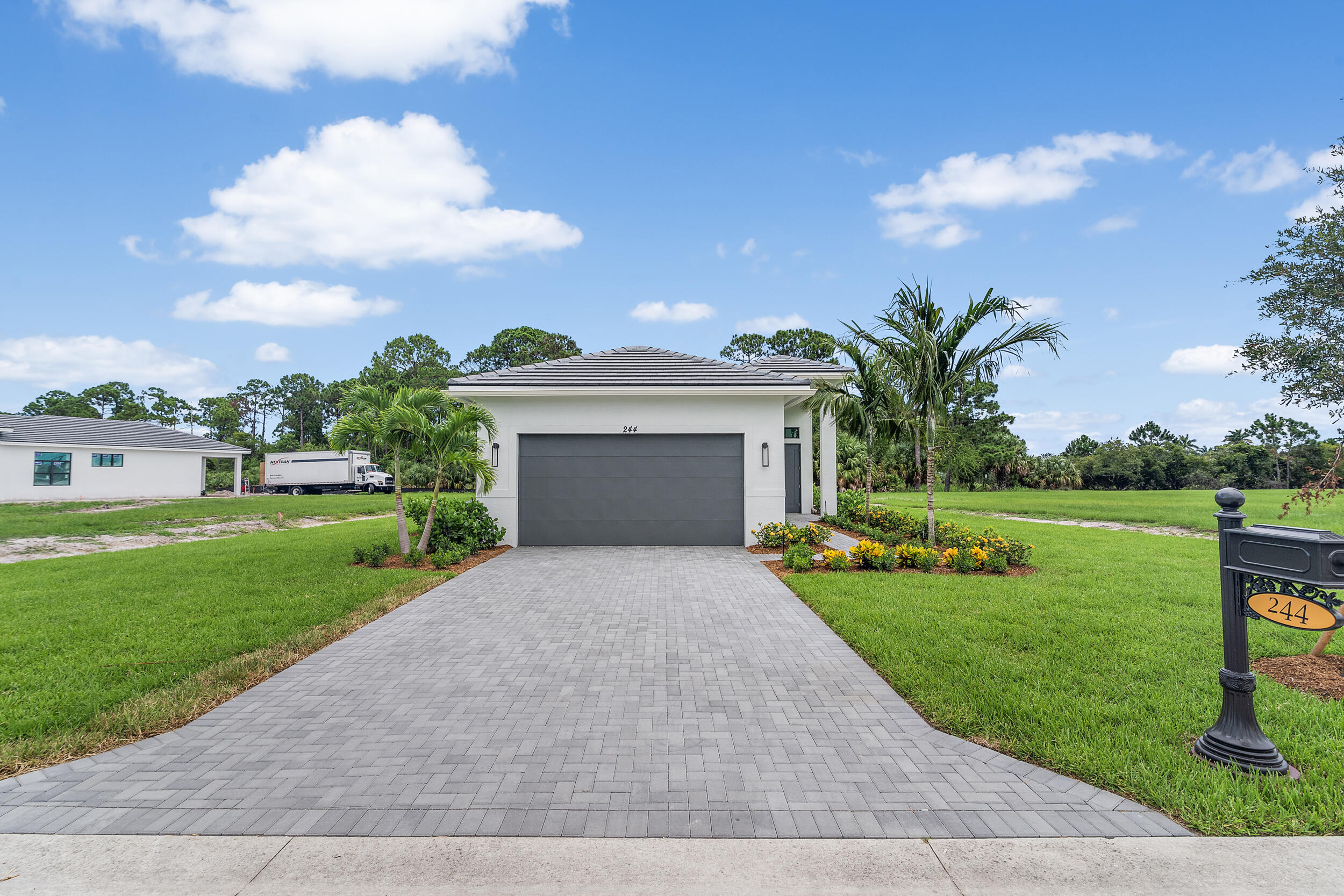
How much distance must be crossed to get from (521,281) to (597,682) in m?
25.8

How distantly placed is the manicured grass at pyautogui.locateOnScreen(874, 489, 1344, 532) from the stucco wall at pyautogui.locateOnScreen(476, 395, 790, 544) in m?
9.90

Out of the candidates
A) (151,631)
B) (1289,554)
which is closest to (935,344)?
(1289,554)

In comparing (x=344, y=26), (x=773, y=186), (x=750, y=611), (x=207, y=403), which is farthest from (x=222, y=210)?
(x=207, y=403)

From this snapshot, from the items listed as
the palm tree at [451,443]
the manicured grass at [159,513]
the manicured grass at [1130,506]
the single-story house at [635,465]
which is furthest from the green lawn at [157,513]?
the manicured grass at [1130,506]

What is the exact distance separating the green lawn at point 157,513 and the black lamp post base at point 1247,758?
70.2 ft

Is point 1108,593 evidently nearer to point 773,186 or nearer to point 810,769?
point 810,769

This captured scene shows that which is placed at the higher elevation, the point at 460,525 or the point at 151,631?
the point at 460,525

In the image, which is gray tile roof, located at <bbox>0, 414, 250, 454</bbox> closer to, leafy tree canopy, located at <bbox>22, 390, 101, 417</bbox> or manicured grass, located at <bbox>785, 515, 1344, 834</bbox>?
leafy tree canopy, located at <bbox>22, 390, 101, 417</bbox>

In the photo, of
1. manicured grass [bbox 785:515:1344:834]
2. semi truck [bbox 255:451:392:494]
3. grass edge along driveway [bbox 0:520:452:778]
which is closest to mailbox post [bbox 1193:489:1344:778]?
manicured grass [bbox 785:515:1344:834]

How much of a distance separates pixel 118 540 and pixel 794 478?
18062 millimetres

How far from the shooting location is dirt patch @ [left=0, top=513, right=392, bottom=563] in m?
11.8

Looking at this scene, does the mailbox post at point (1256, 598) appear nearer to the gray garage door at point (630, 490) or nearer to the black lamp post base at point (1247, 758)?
the black lamp post base at point (1247, 758)

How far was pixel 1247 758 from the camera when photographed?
296cm

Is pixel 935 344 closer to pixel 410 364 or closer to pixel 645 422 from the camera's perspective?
pixel 645 422
